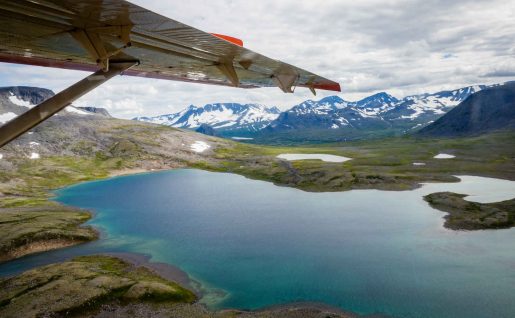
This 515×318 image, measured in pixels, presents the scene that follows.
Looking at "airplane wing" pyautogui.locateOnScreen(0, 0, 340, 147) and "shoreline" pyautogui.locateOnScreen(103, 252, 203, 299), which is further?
"shoreline" pyautogui.locateOnScreen(103, 252, 203, 299)

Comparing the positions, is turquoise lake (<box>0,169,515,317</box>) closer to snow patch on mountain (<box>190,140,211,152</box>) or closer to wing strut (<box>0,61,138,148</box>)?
wing strut (<box>0,61,138,148</box>)

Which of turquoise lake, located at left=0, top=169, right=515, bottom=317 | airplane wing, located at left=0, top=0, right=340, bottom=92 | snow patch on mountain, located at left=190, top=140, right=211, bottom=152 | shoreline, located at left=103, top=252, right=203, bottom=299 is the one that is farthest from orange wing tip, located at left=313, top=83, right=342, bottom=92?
snow patch on mountain, located at left=190, top=140, right=211, bottom=152

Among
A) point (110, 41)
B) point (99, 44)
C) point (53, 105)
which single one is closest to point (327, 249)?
point (53, 105)

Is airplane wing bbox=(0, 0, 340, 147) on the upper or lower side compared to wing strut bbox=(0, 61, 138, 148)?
upper

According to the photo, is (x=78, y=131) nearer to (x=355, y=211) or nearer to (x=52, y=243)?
(x=52, y=243)

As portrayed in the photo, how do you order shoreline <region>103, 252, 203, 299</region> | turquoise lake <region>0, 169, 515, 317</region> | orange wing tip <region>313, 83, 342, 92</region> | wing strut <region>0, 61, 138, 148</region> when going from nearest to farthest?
wing strut <region>0, 61, 138, 148</region>, orange wing tip <region>313, 83, 342, 92</region>, turquoise lake <region>0, 169, 515, 317</region>, shoreline <region>103, 252, 203, 299</region>

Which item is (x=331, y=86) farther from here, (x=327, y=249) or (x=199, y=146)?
(x=199, y=146)

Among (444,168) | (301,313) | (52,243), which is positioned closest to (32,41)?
(301,313)
